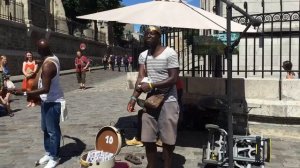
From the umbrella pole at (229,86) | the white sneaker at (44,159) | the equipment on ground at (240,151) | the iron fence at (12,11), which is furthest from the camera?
the iron fence at (12,11)

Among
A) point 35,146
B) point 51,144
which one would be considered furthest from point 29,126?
point 51,144

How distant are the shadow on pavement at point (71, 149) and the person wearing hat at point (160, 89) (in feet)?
6.31

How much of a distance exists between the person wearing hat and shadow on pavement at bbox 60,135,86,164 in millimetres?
1924

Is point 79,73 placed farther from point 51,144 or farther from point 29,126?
point 51,144

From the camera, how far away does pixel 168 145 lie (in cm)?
551

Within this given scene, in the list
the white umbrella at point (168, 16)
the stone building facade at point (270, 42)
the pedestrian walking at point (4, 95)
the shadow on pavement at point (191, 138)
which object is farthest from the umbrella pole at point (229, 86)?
the pedestrian walking at point (4, 95)

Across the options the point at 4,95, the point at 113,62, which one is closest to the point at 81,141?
the point at 4,95

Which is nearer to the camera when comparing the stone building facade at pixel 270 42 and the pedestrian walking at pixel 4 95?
the stone building facade at pixel 270 42

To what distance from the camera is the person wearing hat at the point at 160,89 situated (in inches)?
213

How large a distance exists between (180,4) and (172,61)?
81.8 inches

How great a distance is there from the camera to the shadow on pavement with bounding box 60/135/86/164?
6.99 m

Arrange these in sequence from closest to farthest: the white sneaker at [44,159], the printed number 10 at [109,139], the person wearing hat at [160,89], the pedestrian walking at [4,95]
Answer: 1. the person wearing hat at [160,89]
2. the printed number 10 at [109,139]
3. the white sneaker at [44,159]
4. the pedestrian walking at [4,95]

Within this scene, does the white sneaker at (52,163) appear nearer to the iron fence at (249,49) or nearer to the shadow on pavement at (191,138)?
the shadow on pavement at (191,138)

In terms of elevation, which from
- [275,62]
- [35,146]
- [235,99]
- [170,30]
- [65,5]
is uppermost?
[65,5]
